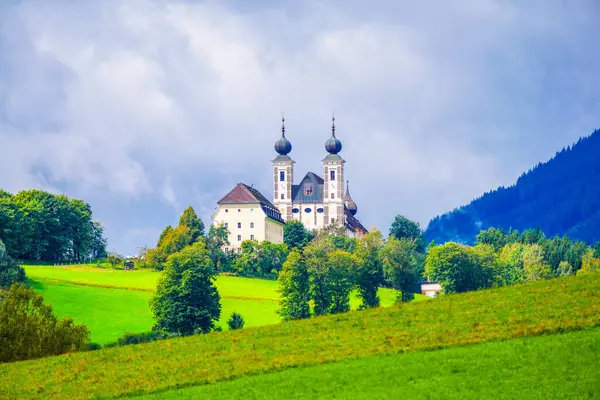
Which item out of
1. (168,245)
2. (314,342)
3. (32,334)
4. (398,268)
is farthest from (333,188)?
(314,342)

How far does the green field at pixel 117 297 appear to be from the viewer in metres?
100

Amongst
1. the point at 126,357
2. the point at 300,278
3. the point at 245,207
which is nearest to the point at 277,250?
the point at 245,207

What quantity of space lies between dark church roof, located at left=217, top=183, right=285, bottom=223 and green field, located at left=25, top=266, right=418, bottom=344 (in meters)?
39.9

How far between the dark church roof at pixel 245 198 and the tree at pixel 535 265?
1772 inches

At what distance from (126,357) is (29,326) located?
12.8 meters

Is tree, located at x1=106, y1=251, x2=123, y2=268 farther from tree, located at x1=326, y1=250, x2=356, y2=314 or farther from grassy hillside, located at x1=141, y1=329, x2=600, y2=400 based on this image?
grassy hillside, located at x1=141, y1=329, x2=600, y2=400

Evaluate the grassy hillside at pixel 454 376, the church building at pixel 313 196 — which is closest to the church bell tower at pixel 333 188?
the church building at pixel 313 196

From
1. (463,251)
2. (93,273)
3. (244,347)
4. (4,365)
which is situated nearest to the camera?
(244,347)

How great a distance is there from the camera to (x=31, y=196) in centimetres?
15088

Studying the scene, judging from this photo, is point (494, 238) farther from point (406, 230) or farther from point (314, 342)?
point (314, 342)

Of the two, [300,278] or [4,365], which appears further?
[300,278]

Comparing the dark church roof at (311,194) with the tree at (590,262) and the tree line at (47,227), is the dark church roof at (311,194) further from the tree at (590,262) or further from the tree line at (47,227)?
the tree at (590,262)

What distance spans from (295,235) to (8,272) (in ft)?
249

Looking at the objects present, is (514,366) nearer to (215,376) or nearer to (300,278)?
(215,376)
